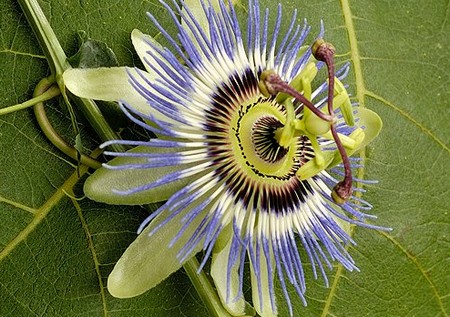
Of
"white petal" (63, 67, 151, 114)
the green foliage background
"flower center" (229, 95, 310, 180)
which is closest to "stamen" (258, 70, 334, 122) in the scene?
"flower center" (229, 95, 310, 180)

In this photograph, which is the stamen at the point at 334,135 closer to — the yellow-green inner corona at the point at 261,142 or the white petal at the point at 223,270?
the yellow-green inner corona at the point at 261,142

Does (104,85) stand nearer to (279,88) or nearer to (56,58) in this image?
(56,58)

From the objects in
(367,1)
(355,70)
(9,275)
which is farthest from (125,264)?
(367,1)

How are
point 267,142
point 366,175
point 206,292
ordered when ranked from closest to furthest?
1. point 267,142
2. point 206,292
3. point 366,175

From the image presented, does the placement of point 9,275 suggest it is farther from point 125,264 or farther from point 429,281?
point 429,281

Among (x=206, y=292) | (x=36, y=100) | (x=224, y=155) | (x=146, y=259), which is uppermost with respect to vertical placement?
(x=36, y=100)

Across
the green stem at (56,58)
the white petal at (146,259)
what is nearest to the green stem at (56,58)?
the green stem at (56,58)

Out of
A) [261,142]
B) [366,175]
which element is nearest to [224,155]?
[261,142]

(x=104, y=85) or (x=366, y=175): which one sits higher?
(x=104, y=85)
